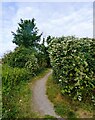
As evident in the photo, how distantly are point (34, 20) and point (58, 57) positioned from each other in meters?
12.4

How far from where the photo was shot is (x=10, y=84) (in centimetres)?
1387

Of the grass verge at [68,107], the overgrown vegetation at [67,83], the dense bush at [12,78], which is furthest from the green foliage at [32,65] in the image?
the grass verge at [68,107]

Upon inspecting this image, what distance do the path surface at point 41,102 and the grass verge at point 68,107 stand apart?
0.74ft

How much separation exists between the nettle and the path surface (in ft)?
3.22

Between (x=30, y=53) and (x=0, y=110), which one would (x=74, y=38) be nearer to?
(x=0, y=110)

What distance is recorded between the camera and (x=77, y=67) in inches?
458

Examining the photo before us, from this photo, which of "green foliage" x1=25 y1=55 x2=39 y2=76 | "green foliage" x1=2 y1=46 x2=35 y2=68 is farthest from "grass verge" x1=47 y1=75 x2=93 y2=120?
"green foliage" x1=2 y1=46 x2=35 y2=68

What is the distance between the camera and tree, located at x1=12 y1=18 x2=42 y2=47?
2188 cm

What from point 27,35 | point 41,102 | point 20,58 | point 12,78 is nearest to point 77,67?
point 41,102

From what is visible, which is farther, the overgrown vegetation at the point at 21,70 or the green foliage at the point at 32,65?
the green foliage at the point at 32,65

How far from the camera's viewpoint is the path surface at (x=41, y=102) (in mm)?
11055

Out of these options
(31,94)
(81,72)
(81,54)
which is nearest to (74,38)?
(81,54)

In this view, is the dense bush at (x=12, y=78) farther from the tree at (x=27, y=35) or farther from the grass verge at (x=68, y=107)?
the tree at (x=27, y=35)

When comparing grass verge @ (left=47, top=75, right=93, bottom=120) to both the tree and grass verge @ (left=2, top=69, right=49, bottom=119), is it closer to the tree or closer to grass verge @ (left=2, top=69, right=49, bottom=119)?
grass verge @ (left=2, top=69, right=49, bottom=119)
